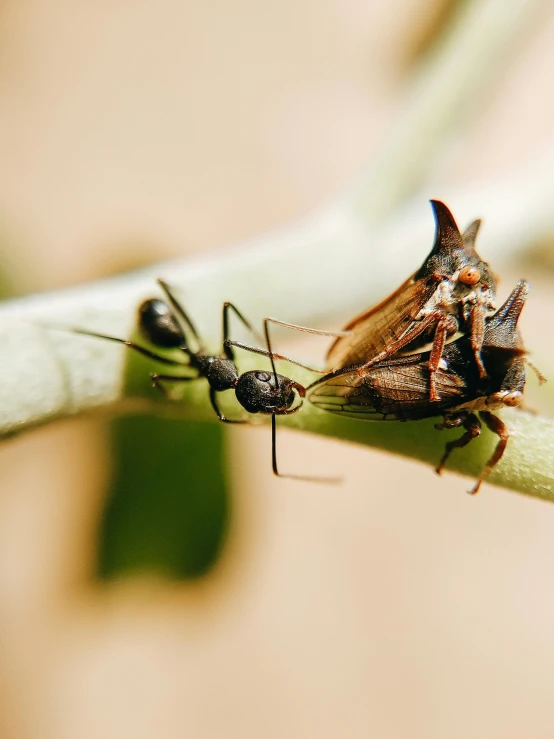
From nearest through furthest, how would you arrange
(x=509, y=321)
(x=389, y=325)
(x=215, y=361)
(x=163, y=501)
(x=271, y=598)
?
(x=509, y=321), (x=389, y=325), (x=215, y=361), (x=163, y=501), (x=271, y=598)

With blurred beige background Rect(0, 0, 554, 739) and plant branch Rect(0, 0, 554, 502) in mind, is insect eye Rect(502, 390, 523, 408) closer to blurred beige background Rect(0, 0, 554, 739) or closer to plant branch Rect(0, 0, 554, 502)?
plant branch Rect(0, 0, 554, 502)

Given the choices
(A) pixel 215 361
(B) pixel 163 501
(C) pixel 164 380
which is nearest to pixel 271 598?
(B) pixel 163 501

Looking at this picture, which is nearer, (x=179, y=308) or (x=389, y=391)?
(x=389, y=391)

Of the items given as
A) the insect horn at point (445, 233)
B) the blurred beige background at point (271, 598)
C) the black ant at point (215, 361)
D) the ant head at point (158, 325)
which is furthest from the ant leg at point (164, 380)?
the blurred beige background at point (271, 598)

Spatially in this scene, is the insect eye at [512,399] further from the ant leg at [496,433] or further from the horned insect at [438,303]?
the horned insect at [438,303]

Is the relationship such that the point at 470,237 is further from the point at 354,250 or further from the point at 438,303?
the point at 354,250

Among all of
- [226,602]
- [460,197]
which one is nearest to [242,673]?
[226,602]
